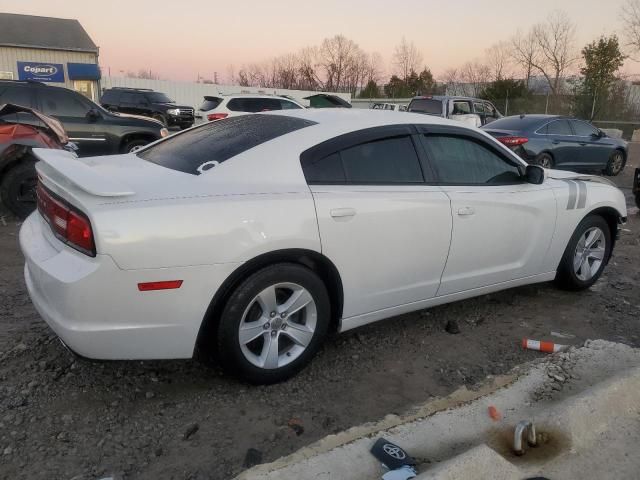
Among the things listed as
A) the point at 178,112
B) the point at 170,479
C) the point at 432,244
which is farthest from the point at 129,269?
the point at 178,112

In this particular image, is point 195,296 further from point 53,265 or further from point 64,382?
point 64,382

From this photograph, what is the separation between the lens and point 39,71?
34.9m

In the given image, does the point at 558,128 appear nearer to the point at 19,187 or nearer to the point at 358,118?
the point at 358,118

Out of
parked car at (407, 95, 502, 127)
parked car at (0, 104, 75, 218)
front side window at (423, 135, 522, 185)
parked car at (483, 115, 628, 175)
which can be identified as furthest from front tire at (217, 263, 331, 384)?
parked car at (407, 95, 502, 127)

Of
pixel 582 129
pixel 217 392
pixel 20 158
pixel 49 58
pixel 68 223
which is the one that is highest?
pixel 49 58

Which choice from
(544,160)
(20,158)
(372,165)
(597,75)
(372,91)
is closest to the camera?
(372,165)

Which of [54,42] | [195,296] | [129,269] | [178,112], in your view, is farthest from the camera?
[54,42]

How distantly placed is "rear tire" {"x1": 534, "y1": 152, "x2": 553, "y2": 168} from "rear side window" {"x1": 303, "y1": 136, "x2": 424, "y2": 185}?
29.2 feet

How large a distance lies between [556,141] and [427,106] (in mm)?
4654

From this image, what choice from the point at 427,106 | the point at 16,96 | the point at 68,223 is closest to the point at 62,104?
the point at 16,96

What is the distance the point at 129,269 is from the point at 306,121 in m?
1.53

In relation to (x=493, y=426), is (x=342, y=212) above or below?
above

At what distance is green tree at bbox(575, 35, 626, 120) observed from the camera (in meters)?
29.7

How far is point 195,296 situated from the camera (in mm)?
2701
